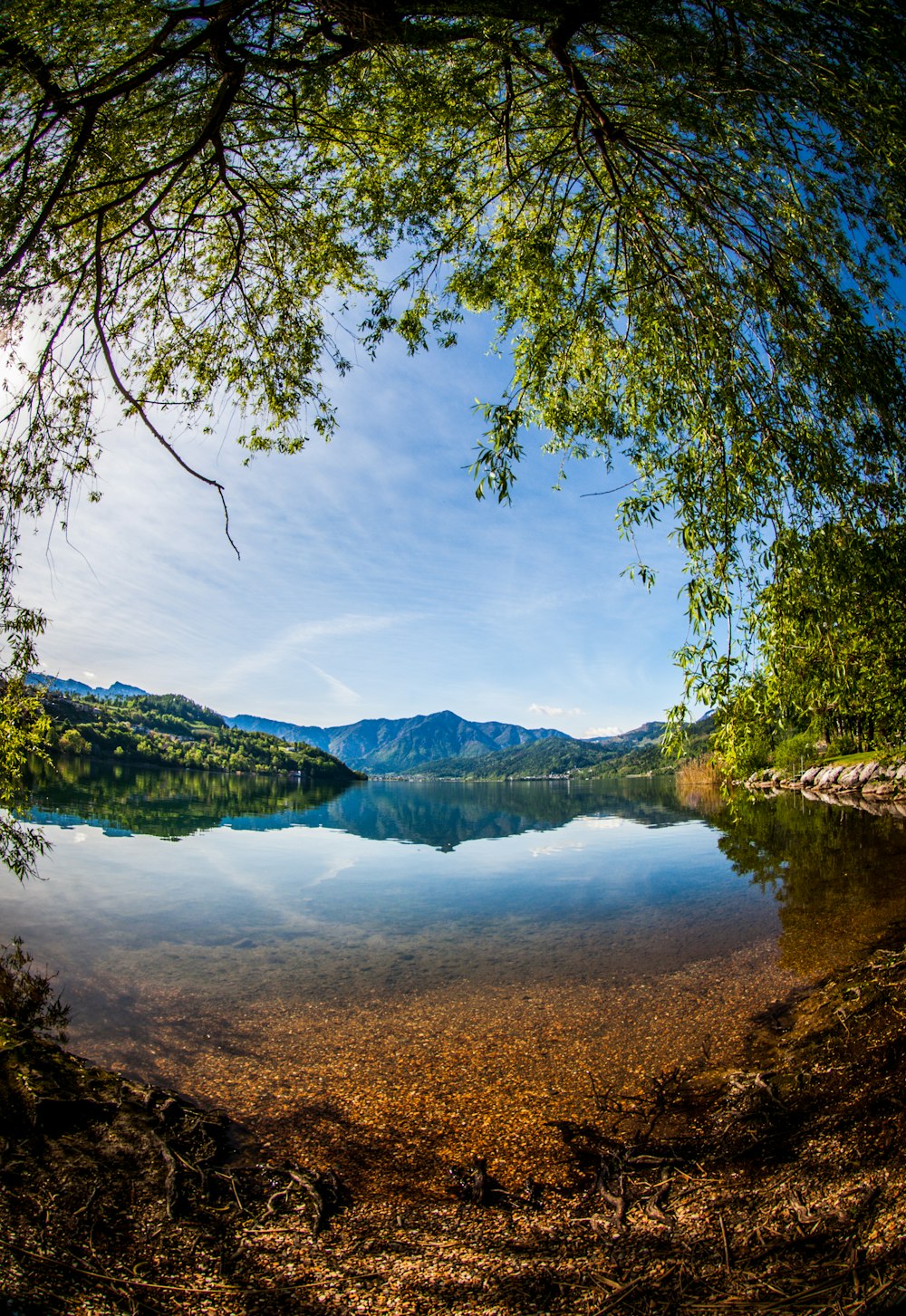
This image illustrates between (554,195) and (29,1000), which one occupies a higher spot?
(554,195)

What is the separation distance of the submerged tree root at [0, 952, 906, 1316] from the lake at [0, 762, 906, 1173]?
1.07 metres

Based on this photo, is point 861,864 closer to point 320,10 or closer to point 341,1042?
point 341,1042

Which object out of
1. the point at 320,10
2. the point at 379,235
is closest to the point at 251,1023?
the point at 379,235

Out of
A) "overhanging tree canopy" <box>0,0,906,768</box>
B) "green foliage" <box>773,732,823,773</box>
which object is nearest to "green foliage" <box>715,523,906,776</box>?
"overhanging tree canopy" <box>0,0,906,768</box>

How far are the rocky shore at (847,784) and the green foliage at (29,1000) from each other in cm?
3086

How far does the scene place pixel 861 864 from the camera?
19.9 metres

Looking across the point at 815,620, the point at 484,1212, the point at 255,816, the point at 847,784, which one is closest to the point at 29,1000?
the point at 484,1212

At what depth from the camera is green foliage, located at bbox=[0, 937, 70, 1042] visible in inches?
362

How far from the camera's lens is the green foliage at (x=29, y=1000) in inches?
362

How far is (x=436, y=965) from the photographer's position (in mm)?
13242

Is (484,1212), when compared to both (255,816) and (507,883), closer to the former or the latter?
(507,883)

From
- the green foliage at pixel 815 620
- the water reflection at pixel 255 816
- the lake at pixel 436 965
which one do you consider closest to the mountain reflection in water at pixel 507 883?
the lake at pixel 436 965

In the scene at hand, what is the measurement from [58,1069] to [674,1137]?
21.1ft

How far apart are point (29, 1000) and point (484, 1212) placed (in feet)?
32.5
